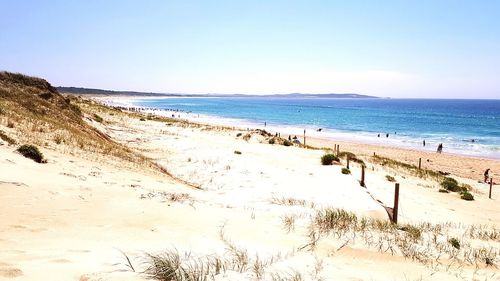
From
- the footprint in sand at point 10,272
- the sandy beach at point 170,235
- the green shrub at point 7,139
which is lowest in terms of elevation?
the sandy beach at point 170,235

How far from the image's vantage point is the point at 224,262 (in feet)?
20.7

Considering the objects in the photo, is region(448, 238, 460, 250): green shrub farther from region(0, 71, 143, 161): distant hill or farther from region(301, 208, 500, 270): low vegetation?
region(0, 71, 143, 161): distant hill

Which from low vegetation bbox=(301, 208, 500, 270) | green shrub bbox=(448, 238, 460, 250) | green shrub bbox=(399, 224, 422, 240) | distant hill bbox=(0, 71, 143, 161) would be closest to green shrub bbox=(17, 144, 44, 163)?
distant hill bbox=(0, 71, 143, 161)

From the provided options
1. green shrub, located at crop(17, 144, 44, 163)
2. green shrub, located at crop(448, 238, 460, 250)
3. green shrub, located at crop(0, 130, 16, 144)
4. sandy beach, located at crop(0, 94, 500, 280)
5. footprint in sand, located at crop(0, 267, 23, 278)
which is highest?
green shrub, located at crop(0, 130, 16, 144)

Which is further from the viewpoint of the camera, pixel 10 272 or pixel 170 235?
pixel 170 235

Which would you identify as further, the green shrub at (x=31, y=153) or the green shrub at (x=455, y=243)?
the green shrub at (x=31, y=153)

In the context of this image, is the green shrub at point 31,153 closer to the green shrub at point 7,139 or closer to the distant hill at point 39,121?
the green shrub at point 7,139

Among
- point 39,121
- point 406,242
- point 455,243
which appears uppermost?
point 39,121

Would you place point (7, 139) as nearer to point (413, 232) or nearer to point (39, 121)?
point (39, 121)

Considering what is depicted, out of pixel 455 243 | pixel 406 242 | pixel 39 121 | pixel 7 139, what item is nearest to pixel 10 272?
pixel 406 242

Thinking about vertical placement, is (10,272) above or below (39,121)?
below

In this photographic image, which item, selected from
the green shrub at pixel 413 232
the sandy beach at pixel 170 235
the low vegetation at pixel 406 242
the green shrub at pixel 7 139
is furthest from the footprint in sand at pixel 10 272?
the green shrub at pixel 7 139

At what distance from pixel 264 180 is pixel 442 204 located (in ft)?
29.3

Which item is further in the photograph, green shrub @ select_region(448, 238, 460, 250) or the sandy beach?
green shrub @ select_region(448, 238, 460, 250)
